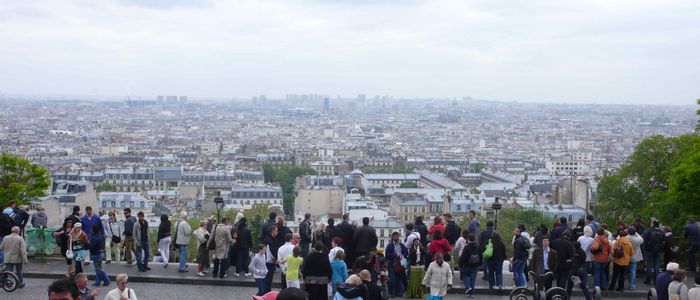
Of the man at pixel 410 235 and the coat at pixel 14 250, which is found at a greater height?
the man at pixel 410 235

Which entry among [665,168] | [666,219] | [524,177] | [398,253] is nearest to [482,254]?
[398,253]

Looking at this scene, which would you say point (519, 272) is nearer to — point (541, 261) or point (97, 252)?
point (541, 261)

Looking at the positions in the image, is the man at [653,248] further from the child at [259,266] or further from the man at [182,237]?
the man at [182,237]

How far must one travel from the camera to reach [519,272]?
14.3 m

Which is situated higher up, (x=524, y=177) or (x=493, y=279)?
(x=493, y=279)

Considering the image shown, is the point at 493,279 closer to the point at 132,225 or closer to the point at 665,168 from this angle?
the point at 132,225

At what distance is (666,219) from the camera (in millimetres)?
25938

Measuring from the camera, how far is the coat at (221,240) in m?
14.7

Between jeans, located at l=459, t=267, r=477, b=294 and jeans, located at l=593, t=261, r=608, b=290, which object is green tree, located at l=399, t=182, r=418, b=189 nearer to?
jeans, located at l=593, t=261, r=608, b=290

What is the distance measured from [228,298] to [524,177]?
317 feet

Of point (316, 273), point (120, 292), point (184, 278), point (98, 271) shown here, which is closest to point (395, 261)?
point (316, 273)

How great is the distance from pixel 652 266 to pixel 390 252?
4754mm

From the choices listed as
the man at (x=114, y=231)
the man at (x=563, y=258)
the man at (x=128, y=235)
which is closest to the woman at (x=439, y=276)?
the man at (x=563, y=258)

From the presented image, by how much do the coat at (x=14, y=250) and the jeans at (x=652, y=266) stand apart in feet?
33.8
